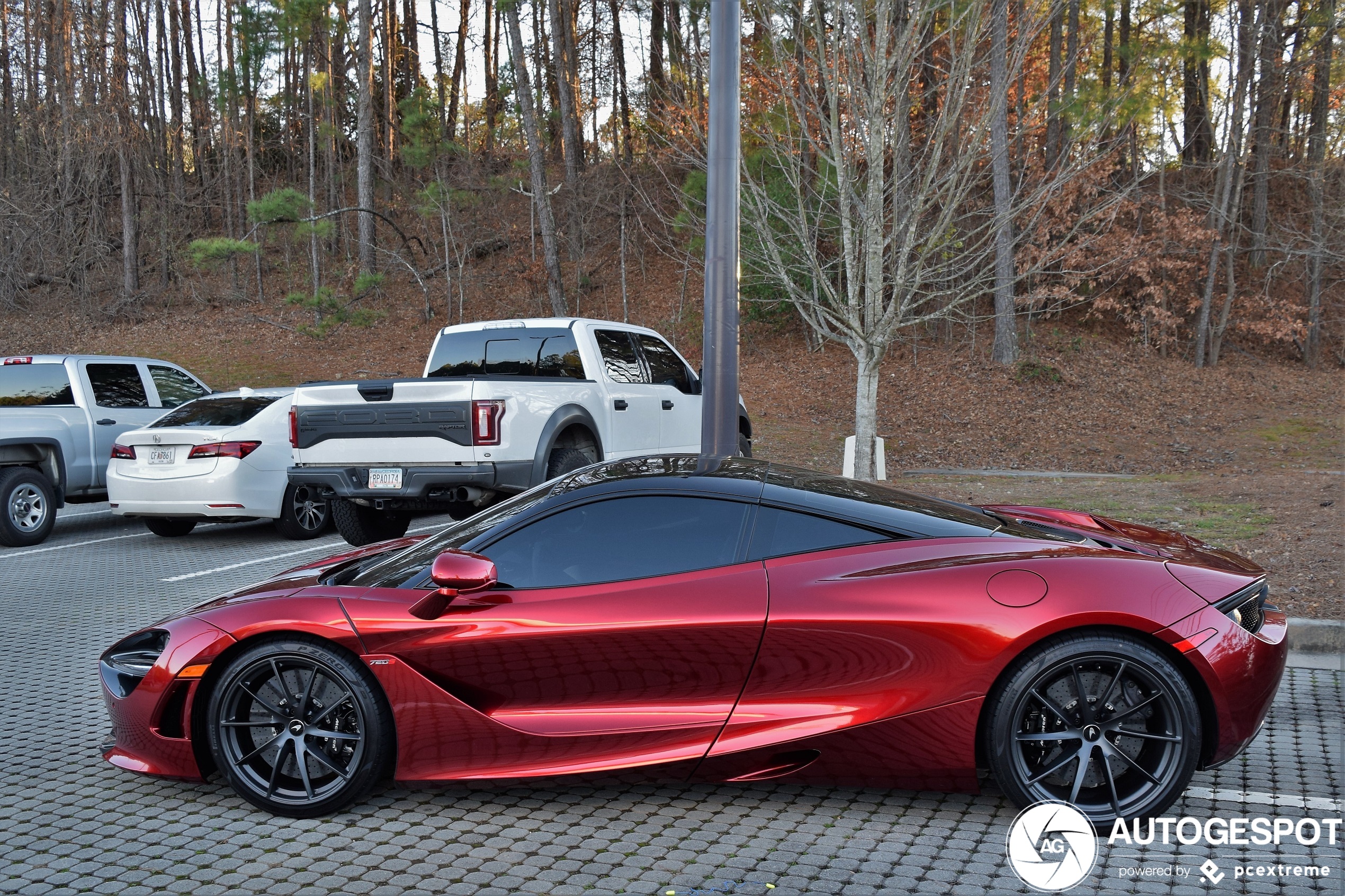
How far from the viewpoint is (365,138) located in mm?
27219

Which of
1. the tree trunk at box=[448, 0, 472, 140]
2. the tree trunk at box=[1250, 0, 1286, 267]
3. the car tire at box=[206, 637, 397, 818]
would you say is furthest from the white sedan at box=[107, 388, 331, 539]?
the tree trunk at box=[448, 0, 472, 140]

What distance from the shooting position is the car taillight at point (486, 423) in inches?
315

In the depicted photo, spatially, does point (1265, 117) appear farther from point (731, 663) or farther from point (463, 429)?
point (731, 663)

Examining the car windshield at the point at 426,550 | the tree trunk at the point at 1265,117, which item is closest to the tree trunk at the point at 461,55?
the tree trunk at the point at 1265,117

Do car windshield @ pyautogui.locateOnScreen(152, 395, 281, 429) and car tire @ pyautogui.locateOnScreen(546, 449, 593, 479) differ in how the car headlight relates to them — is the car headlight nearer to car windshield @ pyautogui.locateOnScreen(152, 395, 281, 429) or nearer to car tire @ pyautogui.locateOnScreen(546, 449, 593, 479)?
car tire @ pyautogui.locateOnScreen(546, 449, 593, 479)

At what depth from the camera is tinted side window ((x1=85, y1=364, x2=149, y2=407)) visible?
11406mm

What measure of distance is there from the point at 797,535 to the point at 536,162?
75.6 feet

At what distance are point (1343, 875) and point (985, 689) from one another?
125cm

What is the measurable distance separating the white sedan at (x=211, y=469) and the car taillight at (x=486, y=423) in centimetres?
302

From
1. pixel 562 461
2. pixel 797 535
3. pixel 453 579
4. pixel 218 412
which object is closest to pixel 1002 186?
pixel 562 461

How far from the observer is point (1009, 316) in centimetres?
2245

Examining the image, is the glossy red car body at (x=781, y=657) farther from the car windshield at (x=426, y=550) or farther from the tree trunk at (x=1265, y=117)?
the tree trunk at (x=1265, y=117)

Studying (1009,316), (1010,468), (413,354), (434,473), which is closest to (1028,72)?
(1009,316)

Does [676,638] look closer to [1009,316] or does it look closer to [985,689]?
[985,689]
